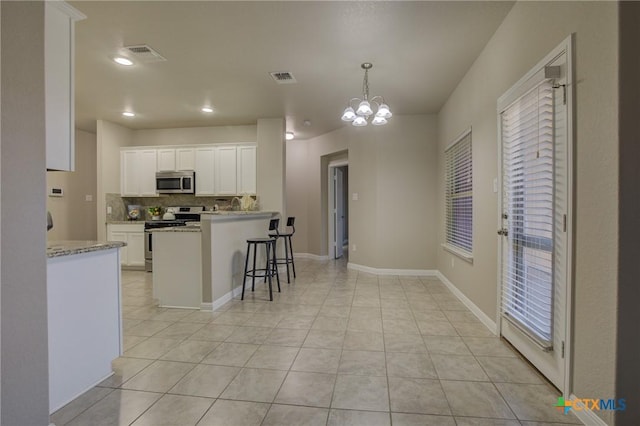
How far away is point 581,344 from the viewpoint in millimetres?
1659

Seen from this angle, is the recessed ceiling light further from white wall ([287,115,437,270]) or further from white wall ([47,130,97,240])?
white wall ([47,130,97,240])

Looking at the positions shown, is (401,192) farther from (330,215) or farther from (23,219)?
(23,219)

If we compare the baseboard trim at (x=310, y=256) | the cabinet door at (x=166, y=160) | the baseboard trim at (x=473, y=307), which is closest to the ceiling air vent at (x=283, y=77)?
the cabinet door at (x=166, y=160)

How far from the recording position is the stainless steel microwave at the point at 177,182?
5793mm

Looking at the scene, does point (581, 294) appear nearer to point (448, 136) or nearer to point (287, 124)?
point (448, 136)

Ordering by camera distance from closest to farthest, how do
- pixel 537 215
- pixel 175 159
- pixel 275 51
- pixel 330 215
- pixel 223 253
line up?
pixel 537 215 < pixel 275 51 < pixel 223 253 < pixel 175 159 < pixel 330 215

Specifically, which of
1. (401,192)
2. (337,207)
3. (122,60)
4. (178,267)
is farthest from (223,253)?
(337,207)

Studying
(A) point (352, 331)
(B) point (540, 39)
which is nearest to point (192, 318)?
(A) point (352, 331)

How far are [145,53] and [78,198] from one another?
4.57 m

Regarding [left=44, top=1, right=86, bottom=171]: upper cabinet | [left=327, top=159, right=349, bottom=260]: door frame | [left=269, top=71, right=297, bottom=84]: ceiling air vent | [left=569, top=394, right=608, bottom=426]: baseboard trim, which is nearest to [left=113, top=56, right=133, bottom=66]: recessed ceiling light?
[left=269, top=71, right=297, bottom=84]: ceiling air vent

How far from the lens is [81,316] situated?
1.89 meters

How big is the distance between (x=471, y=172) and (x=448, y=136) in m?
1.12

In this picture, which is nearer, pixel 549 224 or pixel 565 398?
pixel 565 398

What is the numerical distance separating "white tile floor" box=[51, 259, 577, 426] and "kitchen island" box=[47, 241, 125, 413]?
0.12m
